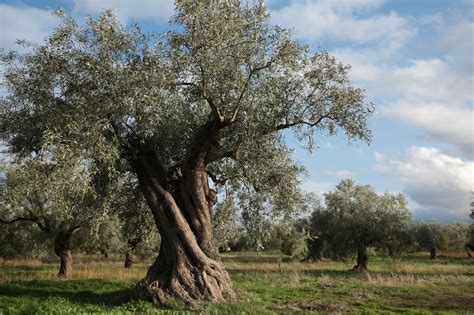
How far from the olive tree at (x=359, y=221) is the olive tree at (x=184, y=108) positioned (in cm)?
2653

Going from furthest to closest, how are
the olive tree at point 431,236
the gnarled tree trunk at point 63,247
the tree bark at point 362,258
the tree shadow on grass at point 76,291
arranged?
1. the olive tree at point 431,236
2. the tree bark at point 362,258
3. the gnarled tree trunk at point 63,247
4. the tree shadow on grass at point 76,291

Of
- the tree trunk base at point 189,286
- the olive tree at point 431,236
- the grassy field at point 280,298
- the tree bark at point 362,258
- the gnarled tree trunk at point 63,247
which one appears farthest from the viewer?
the olive tree at point 431,236

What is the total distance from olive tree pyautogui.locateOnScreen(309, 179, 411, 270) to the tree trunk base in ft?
89.8

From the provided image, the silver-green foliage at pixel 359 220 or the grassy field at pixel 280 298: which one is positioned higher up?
the silver-green foliage at pixel 359 220

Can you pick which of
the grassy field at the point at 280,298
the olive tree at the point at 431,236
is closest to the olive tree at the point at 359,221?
the grassy field at the point at 280,298

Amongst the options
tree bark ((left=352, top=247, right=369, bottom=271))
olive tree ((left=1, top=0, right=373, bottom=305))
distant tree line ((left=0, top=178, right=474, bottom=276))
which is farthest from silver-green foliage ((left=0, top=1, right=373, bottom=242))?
tree bark ((left=352, top=247, right=369, bottom=271))

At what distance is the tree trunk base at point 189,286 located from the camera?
58.6 feet

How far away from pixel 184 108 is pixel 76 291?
10.7 meters

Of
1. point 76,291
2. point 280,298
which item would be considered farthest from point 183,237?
point 76,291

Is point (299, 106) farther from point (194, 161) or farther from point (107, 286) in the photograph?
point (107, 286)

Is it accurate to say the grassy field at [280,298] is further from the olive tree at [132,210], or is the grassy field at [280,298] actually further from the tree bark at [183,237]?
the olive tree at [132,210]

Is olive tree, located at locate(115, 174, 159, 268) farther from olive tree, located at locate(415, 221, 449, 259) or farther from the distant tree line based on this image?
olive tree, located at locate(415, 221, 449, 259)

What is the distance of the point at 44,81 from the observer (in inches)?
707

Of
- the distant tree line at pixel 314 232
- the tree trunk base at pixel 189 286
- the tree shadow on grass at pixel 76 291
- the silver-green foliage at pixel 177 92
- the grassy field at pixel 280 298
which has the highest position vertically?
the silver-green foliage at pixel 177 92
